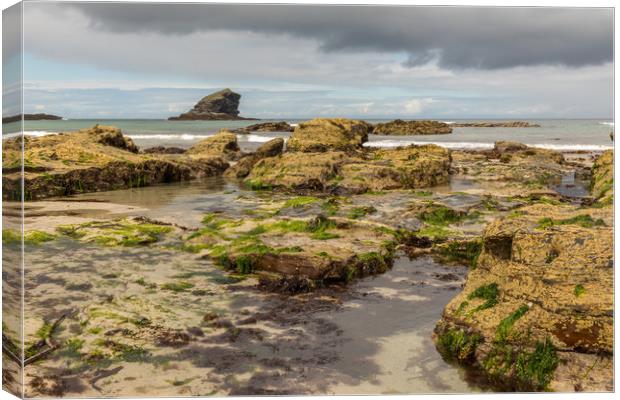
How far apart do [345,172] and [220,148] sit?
13.1 m

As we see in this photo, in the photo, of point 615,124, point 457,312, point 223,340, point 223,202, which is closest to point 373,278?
point 457,312

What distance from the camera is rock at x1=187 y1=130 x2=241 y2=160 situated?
32719 mm

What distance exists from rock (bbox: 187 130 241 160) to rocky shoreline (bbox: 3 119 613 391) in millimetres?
5346

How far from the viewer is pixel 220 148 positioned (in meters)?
33.2

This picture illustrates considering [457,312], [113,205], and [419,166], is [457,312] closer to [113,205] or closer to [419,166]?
[113,205]

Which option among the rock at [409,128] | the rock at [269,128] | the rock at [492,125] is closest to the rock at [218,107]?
the rock at [269,128]

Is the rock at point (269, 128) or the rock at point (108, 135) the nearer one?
the rock at point (108, 135)

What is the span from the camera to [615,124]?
700 centimetres

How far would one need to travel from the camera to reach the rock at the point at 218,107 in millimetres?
66069

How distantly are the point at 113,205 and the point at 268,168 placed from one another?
804cm

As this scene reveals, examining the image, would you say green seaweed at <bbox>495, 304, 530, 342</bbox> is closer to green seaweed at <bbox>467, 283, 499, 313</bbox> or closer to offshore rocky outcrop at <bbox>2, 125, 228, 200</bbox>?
green seaweed at <bbox>467, 283, 499, 313</bbox>

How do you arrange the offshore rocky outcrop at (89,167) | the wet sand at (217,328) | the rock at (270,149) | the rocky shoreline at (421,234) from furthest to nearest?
the rock at (270,149)
the offshore rocky outcrop at (89,167)
the rocky shoreline at (421,234)
the wet sand at (217,328)

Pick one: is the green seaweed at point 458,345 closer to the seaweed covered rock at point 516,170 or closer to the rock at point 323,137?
the seaweed covered rock at point 516,170

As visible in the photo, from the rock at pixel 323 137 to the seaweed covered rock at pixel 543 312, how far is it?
2400cm
